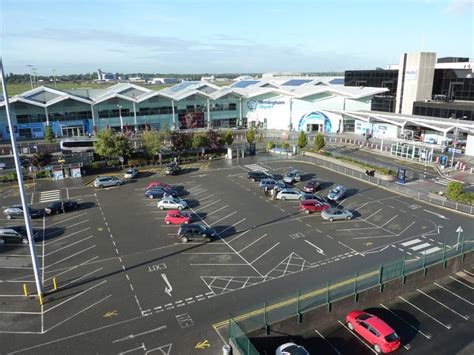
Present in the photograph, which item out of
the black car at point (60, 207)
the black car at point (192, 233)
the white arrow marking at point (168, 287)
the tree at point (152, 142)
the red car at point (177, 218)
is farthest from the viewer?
the tree at point (152, 142)

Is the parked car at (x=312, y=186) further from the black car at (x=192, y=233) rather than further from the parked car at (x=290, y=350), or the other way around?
the parked car at (x=290, y=350)

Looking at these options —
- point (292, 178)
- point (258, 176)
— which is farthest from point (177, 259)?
point (292, 178)

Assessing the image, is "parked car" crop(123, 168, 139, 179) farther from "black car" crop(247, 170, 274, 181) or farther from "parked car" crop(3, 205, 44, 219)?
"black car" crop(247, 170, 274, 181)

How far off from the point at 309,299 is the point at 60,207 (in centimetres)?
2646

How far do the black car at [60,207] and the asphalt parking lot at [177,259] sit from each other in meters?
1.15

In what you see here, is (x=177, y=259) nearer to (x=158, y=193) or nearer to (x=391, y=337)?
(x=158, y=193)

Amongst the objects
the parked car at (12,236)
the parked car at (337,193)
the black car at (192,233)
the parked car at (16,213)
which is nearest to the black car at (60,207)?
the parked car at (16,213)

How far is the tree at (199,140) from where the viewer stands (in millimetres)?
55156

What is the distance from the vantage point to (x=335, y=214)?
106 feet

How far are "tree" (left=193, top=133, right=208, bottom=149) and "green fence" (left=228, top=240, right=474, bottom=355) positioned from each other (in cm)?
3711

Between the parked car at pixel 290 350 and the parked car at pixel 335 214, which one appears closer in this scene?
the parked car at pixel 290 350

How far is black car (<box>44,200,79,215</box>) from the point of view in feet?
112

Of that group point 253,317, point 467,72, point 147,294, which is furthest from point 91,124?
point 467,72

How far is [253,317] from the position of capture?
1705cm
